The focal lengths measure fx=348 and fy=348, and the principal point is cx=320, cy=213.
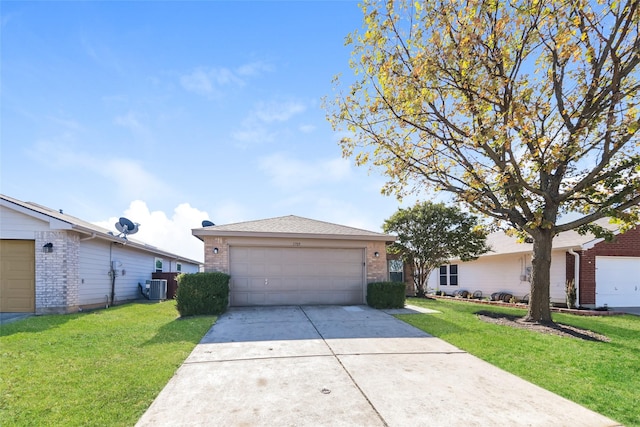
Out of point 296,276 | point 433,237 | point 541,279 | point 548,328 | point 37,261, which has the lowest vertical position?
point 548,328

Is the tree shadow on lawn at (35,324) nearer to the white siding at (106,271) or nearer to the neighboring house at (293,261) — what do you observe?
the white siding at (106,271)

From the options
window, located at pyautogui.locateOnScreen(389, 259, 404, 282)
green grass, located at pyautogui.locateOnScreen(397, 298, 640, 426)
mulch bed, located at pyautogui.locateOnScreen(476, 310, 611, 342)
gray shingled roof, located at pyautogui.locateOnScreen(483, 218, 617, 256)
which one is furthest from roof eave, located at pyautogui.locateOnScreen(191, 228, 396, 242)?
window, located at pyautogui.locateOnScreen(389, 259, 404, 282)

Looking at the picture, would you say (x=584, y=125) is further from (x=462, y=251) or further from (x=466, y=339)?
(x=462, y=251)

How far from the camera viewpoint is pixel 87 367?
15.5 ft

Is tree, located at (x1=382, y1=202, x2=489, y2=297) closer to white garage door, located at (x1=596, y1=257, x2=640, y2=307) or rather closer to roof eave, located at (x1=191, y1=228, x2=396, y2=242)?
white garage door, located at (x1=596, y1=257, x2=640, y2=307)

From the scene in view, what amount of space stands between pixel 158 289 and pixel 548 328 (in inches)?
573

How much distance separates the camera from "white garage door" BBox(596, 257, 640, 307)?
45.6 ft

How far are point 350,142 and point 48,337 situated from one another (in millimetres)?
8057

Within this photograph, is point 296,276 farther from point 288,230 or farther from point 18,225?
point 18,225

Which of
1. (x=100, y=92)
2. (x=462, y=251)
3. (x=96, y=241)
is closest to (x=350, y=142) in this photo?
(x=100, y=92)

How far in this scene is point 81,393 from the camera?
12.5ft

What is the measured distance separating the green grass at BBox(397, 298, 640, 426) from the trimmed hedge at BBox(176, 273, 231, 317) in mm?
5101

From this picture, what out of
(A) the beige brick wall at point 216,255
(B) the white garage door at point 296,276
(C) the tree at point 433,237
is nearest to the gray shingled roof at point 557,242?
(C) the tree at point 433,237

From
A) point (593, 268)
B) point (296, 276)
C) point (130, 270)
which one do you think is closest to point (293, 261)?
point (296, 276)
